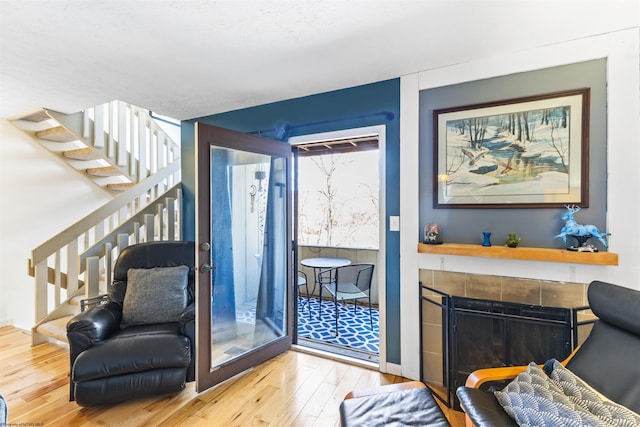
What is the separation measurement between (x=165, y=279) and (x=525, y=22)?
3142 mm

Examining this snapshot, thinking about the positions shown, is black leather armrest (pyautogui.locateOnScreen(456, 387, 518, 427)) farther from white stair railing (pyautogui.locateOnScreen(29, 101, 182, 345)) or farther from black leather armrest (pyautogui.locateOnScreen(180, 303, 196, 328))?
white stair railing (pyautogui.locateOnScreen(29, 101, 182, 345))

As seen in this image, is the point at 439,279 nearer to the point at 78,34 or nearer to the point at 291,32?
the point at 291,32

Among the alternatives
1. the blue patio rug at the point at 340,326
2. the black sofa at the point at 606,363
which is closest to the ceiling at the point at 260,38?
the black sofa at the point at 606,363

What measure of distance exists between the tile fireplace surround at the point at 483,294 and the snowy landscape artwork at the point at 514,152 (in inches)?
21.2

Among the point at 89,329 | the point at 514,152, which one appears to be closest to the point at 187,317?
the point at 89,329

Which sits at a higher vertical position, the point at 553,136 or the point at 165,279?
the point at 553,136

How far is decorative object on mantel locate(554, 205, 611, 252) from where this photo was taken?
1798 millimetres

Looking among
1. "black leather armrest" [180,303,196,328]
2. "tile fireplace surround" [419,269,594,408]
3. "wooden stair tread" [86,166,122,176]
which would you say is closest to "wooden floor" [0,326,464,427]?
"tile fireplace surround" [419,269,594,408]

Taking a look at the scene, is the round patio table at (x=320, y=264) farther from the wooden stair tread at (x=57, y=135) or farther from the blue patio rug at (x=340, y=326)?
the wooden stair tread at (x=57, y=135)

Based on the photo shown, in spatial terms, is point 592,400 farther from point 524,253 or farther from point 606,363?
point 524,253

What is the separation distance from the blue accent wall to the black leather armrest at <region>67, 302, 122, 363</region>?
208cm

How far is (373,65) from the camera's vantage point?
2250mm

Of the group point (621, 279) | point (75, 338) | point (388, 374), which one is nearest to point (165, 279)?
point (75, 338)

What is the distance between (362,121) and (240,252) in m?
1.58
